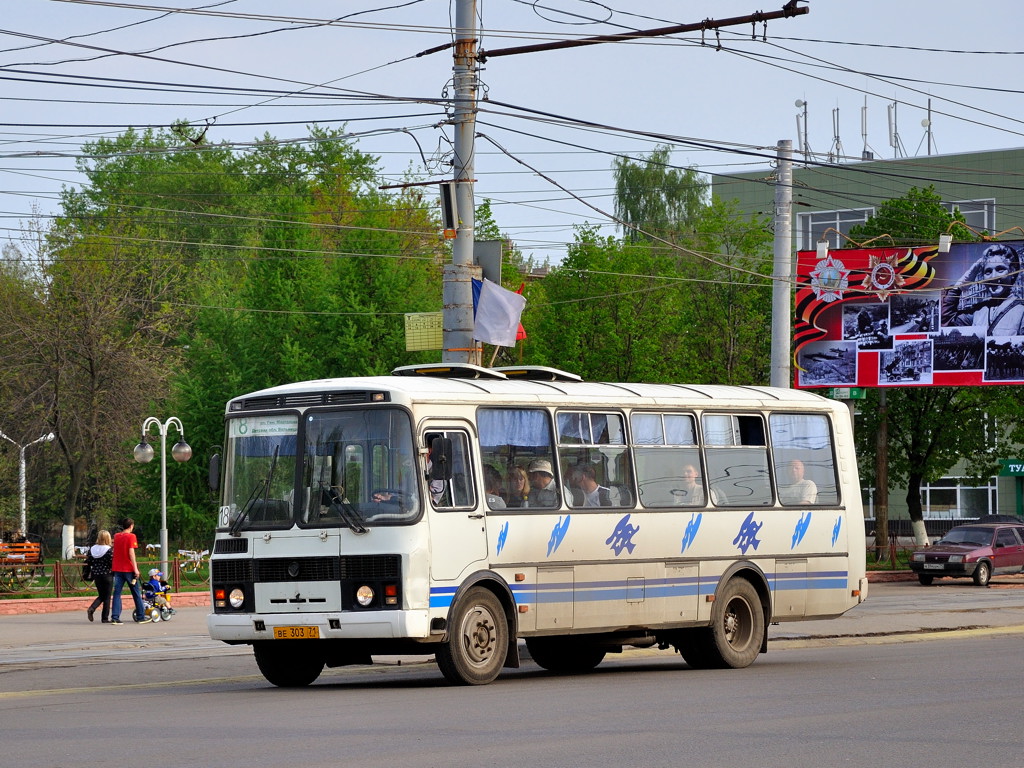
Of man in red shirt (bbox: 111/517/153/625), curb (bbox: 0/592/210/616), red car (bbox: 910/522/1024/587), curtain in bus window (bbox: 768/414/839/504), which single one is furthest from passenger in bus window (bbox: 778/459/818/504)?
red car (bbox: 910/522/1024/587)

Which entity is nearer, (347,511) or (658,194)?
(347,511)

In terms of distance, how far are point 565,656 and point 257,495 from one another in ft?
15.0

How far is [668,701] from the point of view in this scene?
13195 mm

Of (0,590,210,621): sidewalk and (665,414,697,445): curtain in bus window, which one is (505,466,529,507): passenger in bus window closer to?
(665,414,697,445): curtain in bus window

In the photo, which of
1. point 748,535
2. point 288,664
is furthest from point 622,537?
point 288,664

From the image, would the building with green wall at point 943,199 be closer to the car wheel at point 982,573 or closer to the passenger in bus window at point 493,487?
the car wheel at point 982,573

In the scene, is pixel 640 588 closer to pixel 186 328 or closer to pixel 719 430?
pixel 719 430

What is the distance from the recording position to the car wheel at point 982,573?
40.7 m

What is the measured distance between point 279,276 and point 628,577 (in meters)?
39.3

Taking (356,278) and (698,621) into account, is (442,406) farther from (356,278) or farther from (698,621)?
(356,278)

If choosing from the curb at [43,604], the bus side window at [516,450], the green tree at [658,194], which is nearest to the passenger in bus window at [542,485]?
the bus side window at [516,450]

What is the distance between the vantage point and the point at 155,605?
90.1 ft

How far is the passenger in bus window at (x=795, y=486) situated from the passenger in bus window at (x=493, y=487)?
4204 mm

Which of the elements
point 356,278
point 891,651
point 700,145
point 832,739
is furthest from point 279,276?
point 832,739
